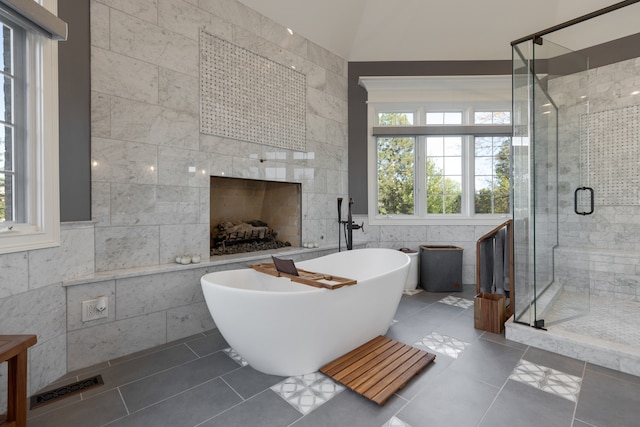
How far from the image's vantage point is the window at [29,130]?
1669 millimetres

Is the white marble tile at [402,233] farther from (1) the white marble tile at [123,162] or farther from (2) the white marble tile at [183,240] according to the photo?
(1) the white marble tile at [123,162]

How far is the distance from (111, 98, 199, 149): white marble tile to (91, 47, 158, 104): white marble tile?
0.07 metres

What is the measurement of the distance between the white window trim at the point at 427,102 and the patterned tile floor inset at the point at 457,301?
1101mm

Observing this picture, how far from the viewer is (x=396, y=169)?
4.23 metres

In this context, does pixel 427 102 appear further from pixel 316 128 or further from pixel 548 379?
pixel 548 379

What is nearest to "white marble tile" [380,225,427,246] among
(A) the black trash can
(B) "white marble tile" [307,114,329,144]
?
(A) the black trash can

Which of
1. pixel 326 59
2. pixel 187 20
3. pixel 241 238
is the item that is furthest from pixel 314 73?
pixel 241 238

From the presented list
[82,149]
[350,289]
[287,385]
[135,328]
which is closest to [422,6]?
[350,289]

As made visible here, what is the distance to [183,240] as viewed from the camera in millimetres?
2574

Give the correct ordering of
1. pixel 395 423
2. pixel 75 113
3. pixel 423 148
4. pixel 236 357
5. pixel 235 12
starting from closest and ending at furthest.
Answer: pixel 395 423
pixel 75 113
pixel 236 357
pixel 235 12
pixel 423 148

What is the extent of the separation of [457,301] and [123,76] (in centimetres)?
376

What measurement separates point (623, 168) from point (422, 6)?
2.99 m

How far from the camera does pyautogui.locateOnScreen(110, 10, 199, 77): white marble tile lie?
86.6 inches

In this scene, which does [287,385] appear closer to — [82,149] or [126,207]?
[126,207]
